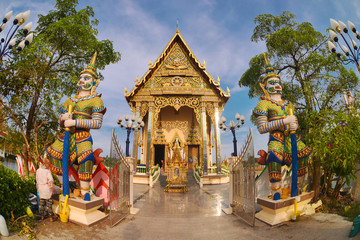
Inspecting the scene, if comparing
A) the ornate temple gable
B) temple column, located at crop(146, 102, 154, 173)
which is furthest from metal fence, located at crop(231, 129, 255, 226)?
the ornate temple gable

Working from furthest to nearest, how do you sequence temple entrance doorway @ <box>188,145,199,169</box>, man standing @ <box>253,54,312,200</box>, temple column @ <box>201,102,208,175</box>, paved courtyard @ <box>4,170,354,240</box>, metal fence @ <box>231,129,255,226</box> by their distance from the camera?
temple entrance doorway @ <box>188,145,199,169</box>, temple column @ <box>201,102,208,175</box>, man standing @ <box>253,54,312,200</box>, metal fence @ <box>231,129,255,226</box>, paved courtyard @ <box>4,170,354,240</box>

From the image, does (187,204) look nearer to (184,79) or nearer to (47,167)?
(47,167)

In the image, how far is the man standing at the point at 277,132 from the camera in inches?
158

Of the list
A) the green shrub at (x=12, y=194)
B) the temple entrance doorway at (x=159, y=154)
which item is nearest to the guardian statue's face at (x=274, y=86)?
the green shrub at (x=12, y=194)

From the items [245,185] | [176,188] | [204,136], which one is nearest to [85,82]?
[245,185]

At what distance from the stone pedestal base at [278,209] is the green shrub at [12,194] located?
415cm

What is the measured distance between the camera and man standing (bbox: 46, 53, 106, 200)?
13.4ft

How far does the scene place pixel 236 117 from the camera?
9789 mm

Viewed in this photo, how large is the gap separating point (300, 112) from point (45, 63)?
7553 millimetres

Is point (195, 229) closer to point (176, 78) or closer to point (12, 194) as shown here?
point (12, 194)

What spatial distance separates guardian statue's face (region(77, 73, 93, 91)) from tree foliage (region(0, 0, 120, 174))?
224 cm

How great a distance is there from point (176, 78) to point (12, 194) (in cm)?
1063

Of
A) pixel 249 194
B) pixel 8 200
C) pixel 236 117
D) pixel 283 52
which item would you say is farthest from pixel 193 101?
pixel 8 200

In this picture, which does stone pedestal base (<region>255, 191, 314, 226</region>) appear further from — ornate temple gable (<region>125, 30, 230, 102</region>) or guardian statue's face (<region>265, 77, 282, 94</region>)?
ornate temple gable (<region>125, 30, 230, 102</region>)
